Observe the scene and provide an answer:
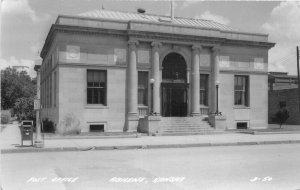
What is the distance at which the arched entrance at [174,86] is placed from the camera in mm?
28453

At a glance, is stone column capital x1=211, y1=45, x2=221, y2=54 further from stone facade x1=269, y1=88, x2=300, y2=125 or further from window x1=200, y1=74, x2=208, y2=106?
stone facade x1=269, y1=88, x2=300, y2=125

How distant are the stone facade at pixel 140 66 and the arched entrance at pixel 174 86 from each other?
13cm

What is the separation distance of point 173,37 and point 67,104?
30.8 ft

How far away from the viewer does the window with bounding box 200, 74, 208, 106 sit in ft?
97.5

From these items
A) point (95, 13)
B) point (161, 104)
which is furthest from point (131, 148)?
point (95, 13)

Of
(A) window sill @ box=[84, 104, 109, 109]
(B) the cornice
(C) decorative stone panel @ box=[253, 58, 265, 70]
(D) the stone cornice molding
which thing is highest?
(B) the cornice

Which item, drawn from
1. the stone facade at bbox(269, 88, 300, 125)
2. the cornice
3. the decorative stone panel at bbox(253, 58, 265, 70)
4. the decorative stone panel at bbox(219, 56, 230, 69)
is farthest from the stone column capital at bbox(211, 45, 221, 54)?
the stone facade at bbox(269, 88, 300, 125)

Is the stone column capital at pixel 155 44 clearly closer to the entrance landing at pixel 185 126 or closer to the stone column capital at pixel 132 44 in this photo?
the stone column capital at pixel 132 44

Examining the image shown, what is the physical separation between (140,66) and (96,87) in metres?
3.67

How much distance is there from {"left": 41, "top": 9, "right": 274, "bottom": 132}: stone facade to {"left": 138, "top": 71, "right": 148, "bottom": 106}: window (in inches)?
14.5

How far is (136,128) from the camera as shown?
88.0 ft

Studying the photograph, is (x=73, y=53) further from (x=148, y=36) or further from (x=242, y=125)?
(x=242, y=125)

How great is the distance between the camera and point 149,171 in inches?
417

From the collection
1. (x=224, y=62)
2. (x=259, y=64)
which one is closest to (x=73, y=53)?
(x=224, y=62)
